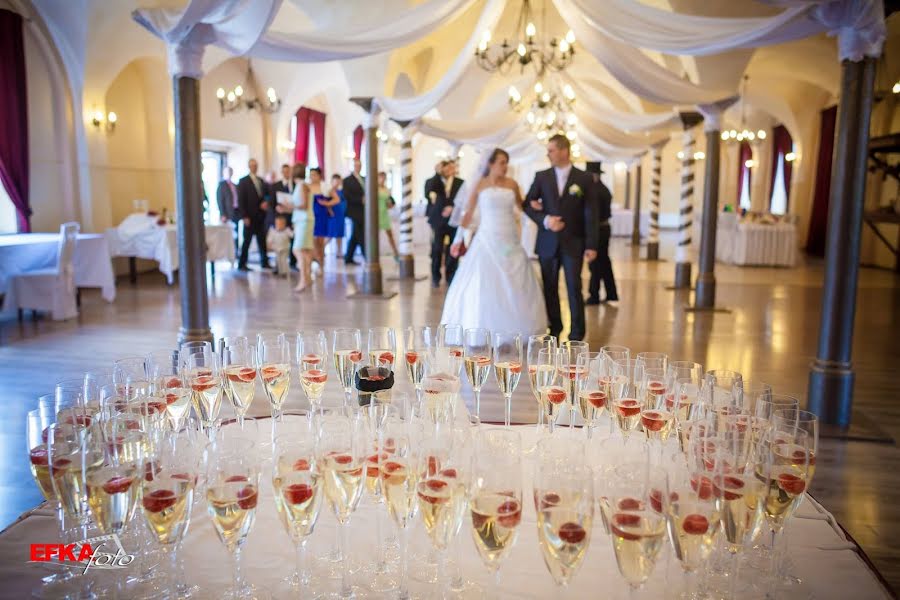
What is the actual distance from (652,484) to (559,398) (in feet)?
1.83

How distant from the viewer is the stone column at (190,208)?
4.62 meters

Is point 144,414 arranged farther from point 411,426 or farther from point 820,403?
point 820,403

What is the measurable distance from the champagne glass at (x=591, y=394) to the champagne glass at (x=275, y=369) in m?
0.71

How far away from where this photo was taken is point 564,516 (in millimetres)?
973

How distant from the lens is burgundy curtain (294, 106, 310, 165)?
18422 millimetres

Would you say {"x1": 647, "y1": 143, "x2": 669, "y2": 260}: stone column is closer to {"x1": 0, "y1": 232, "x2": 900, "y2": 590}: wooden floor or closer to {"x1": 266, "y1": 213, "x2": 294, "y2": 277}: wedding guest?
{"x1": 0, "y1": 232, "x2": 900, "y2": 590}: wooden floor

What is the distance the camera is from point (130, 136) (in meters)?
11.5

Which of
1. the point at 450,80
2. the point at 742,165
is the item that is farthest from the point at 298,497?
the point at 742,165

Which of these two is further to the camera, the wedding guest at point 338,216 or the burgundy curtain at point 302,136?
the burgundy curtain at point 302,136

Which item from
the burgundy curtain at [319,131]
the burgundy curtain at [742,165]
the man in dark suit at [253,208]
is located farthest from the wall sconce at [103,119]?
the burgundy curtain at [742,165]

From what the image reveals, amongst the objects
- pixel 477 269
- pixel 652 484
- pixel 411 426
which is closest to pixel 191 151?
pixel 477 269

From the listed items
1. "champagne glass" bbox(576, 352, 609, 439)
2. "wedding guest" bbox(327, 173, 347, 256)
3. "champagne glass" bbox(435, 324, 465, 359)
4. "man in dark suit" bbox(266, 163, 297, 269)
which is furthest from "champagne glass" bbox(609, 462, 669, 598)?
"wedding guest" bbox(327, 173, 347, 256)

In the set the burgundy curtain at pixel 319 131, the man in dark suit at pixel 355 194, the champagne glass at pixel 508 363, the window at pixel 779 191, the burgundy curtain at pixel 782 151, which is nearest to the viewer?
the champagne glass at pixel 508 363

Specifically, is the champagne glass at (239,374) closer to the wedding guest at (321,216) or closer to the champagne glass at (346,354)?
the champagne glass at (346,354)
